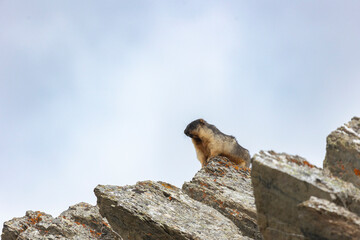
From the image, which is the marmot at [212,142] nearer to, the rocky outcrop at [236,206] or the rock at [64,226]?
the rocky outcrop at [236,206]

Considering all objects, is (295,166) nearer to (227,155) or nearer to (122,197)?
(122,197)

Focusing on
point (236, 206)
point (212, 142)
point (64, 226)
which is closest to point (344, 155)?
point (236, 206)

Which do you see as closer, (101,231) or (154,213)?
(154,213)

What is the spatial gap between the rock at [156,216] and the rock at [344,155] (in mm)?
5722

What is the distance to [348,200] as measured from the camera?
29.1 ft

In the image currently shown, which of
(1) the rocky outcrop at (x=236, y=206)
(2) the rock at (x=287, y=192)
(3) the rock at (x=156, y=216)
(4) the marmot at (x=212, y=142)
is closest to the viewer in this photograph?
(1) the rocky outcrop at (x=236, y=206)

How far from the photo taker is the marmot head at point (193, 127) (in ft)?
72.9

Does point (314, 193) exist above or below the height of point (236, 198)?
below

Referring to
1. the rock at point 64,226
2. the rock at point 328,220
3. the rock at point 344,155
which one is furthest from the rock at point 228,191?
the rock at point 328,220

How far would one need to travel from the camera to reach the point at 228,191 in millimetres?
19141

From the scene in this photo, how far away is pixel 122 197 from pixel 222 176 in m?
7.26

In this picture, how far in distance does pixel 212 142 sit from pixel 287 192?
44.4 ft

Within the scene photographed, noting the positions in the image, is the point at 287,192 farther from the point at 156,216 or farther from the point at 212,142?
the point at 212,142

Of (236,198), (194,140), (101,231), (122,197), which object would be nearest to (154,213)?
(122,197)
